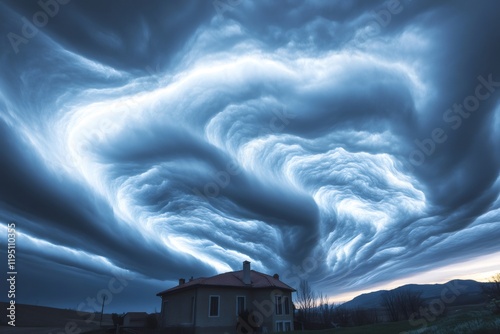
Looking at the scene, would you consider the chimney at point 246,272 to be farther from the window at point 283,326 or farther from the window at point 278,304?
the window at point 283,326

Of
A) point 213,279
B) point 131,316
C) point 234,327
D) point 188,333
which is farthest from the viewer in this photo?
point 131,316

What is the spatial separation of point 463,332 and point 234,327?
2732cm

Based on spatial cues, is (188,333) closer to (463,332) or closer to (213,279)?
(213,279)

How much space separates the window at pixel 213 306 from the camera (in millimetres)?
35438

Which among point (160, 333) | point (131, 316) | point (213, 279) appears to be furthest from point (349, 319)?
point (131, 316)

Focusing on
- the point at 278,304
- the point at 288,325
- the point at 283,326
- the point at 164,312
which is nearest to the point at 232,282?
the point at 278,304

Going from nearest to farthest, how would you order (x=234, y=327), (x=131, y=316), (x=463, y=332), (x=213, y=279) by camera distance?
1. (x=463, y=332)
2. (x=234, y=327)
3. (x=213, y=279)
4. (x=131, y=316)

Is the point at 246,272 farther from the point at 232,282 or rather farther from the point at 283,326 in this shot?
the point at 283,326

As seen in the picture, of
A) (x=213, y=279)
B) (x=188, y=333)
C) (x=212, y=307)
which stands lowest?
(x=188, y=333)

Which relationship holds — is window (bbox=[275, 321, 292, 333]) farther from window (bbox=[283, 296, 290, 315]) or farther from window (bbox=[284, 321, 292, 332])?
window (bbox=[283, 296, 290, 315])

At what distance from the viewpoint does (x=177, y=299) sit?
130 feet

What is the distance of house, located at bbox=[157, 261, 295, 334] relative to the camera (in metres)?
35.0

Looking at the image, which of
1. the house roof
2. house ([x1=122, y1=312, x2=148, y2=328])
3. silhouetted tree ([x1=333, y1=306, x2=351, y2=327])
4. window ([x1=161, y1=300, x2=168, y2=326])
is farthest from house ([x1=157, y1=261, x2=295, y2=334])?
house ([x1=122, y1=312, x2=148, y2=328])

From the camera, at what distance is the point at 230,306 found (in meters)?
36.9
